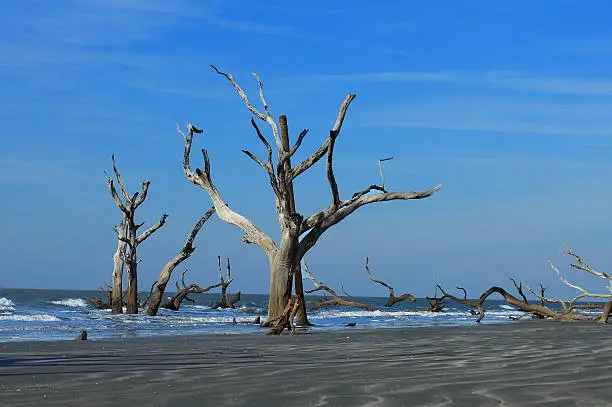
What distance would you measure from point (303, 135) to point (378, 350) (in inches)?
361

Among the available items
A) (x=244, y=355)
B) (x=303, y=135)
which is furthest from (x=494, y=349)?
(x=303, y=135)

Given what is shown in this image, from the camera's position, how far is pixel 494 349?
34.3ft

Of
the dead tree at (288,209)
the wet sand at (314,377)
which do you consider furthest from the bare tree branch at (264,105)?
the wet sand at (314,377)

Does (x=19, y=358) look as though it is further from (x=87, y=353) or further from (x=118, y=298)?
(x=118, y=298)

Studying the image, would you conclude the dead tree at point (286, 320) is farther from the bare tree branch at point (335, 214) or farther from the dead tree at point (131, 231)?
the dead tree at point (131, 231)

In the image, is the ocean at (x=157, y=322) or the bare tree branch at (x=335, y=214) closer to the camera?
the ocean at (x=157, y=322)

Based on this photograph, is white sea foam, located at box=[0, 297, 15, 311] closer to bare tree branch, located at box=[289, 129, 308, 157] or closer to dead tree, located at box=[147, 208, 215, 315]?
dead tree, located at box=[147, 208, 215, 315]

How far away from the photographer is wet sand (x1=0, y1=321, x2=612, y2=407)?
5.22 m

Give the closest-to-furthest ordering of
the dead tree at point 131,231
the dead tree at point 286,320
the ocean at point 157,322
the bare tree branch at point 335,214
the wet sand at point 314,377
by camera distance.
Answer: the wet sand at point 314,377, the dead tree at point 286,320, the ocean at point 157,322, the bare tree branch at point 335,214, the dead tree at point 131,231

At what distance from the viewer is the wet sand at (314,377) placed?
5.22 meters

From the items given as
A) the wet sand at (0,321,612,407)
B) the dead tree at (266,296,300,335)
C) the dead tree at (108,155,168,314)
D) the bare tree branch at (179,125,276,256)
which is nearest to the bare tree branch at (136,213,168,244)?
the dead tree at (108,155,168,314)

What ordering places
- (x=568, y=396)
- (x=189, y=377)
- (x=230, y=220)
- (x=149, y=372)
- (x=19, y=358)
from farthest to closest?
(x=230, y=220) < (x=19, y=358) < (x=149, y=372) < (x=189, y=377) < (x=568, y=396)

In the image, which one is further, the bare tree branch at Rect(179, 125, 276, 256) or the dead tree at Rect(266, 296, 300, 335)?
the bare tree branch at Rect(179, 125, 276, 256)

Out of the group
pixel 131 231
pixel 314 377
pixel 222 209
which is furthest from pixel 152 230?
pixel 314 377
